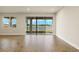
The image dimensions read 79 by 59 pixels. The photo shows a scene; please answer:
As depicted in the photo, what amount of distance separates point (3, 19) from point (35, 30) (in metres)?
3.70

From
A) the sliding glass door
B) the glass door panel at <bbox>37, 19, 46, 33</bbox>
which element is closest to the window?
the sliding glass door

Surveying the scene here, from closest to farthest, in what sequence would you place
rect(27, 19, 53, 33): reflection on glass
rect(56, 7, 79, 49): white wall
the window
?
rect(56, 7, 79, 49): white wall, the window, rect(27, 19, 53, 33): reflection on glass

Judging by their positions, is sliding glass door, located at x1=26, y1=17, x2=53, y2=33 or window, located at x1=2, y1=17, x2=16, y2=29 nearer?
window, located at x1=2, y1=17, x2=16, y2=29

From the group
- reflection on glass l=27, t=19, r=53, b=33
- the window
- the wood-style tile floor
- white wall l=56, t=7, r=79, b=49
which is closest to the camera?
the wood-style tile floor

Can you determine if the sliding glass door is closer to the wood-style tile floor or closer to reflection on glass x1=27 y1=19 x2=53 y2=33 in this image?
reflection on glass x1=27 y1=19 x2=53 y2=33

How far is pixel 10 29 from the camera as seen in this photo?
12.2 m

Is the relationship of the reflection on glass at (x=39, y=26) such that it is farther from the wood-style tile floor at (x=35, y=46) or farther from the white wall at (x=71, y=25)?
the wood-style tile floor at (x=35, y=46)

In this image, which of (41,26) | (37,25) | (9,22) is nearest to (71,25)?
(41,26)

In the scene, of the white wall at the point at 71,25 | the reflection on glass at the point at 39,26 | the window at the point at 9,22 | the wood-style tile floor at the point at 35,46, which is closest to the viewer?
the wood-style tile floor at the point at 35,46

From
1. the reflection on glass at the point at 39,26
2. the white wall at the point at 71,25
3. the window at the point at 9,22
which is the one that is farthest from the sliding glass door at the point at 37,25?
the white wall at the point at 71,25

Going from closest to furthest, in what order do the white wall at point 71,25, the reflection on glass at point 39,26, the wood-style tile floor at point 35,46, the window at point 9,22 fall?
the wood-style tile floor at point 35,46, the white wall at point 71,25, the window at point 9,22, the reflection on glass at point 39,26
